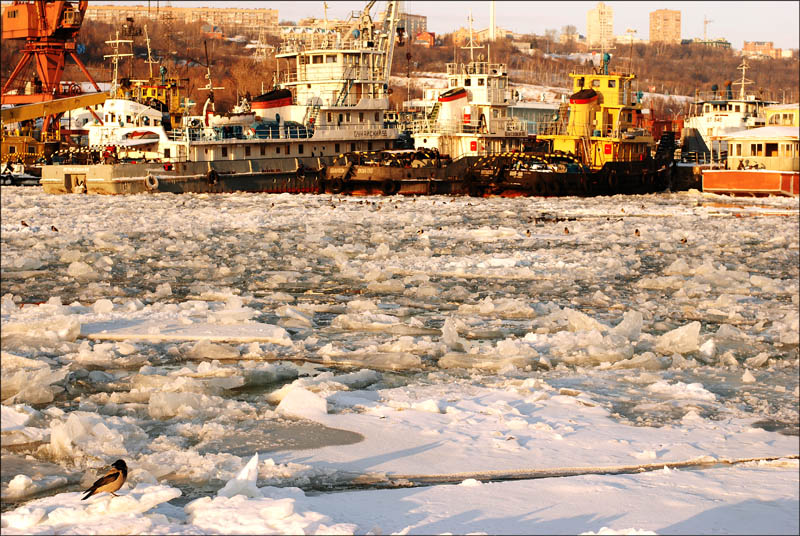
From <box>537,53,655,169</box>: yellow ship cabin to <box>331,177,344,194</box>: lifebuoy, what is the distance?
36.9ft

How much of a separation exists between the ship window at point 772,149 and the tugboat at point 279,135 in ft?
56.8

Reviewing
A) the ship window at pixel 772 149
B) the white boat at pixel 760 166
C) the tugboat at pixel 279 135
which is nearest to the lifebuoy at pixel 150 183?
the tugboat at pixel 279 135

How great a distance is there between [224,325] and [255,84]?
74.8 meters

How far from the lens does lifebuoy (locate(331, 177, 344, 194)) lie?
129ft

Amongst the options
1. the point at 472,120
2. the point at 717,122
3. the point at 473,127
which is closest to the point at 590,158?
the point at 473,127

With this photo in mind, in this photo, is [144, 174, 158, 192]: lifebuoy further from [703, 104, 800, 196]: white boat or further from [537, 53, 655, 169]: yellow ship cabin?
[703, 104, 800, 196]: white boat

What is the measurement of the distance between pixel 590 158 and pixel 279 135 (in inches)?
558

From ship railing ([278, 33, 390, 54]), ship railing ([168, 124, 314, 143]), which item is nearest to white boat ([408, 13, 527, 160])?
ship railing ([278, 33, 390, 54])

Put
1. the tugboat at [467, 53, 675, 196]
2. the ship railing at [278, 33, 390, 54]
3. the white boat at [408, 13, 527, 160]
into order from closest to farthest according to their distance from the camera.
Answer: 1. the tugboat at [467, 53, 675, 196]
2. the ship railing at [278, 33, 390, 54]
3. the white boat at [408, 13, 527, 160]

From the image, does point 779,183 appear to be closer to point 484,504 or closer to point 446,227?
point 446,227

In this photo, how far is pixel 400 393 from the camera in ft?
27.7

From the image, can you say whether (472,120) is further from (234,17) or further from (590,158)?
(234,17)

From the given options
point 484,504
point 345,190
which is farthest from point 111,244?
point 345,190

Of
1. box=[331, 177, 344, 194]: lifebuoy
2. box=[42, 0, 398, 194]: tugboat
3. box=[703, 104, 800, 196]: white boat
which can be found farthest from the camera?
box=[703, 104, 800, 196]: white boat
